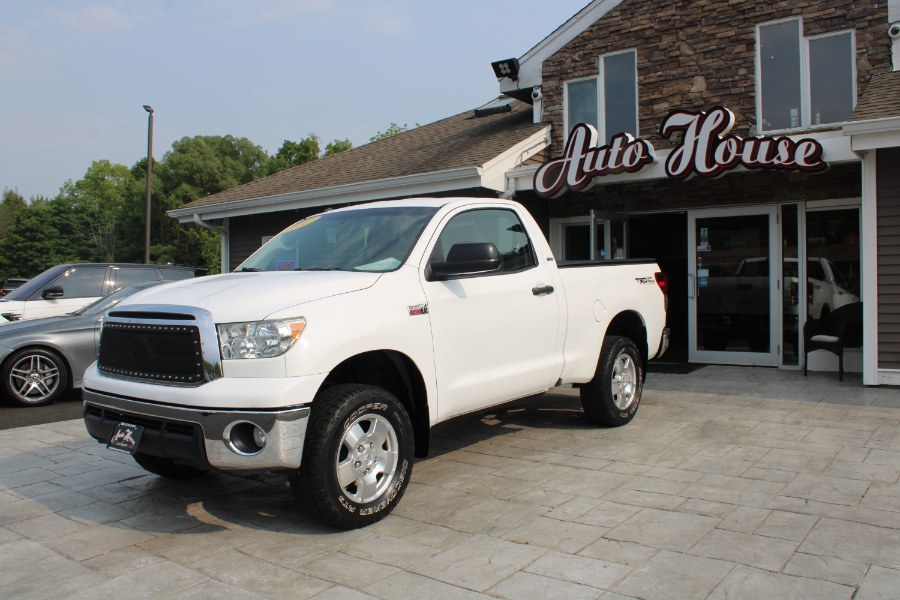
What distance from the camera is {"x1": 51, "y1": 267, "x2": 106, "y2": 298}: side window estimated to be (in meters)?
11.1

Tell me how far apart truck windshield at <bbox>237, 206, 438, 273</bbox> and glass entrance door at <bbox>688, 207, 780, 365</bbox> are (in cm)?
684

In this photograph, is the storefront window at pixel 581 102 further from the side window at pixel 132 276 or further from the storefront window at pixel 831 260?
the side window at pixel 132 276

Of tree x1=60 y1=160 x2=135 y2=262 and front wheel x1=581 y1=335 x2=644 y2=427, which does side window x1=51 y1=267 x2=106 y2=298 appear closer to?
front wheel x1=581 y1=335 x2=644 y2=427

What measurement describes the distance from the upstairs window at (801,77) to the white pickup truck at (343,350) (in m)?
6.03

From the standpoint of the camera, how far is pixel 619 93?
11531 mm

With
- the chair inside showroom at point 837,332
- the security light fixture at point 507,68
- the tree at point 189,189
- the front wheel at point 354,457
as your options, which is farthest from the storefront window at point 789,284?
the tree at point 189,189

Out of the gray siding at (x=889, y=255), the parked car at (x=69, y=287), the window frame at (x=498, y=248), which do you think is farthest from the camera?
the parked car at (x=69, y=287)

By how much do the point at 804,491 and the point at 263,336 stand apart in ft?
11.6

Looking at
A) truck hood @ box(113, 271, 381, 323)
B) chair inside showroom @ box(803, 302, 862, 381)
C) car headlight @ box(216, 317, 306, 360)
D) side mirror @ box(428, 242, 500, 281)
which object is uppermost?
side mirror @ box(428, 242, 500, 281)

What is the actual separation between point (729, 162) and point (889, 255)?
212 centimetres

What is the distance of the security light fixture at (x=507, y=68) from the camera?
12.2 metres

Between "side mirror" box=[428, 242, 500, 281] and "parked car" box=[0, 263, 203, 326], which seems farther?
"parked car" box=[0, 263, 203, 326]

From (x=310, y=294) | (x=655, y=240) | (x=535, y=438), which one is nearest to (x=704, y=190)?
(x=655, y=240)

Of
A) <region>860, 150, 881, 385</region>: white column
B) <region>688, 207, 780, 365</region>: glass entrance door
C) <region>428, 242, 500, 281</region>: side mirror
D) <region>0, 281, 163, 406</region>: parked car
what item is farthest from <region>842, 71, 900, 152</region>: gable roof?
<region>0, 281, 163, 406</region>: parked car
